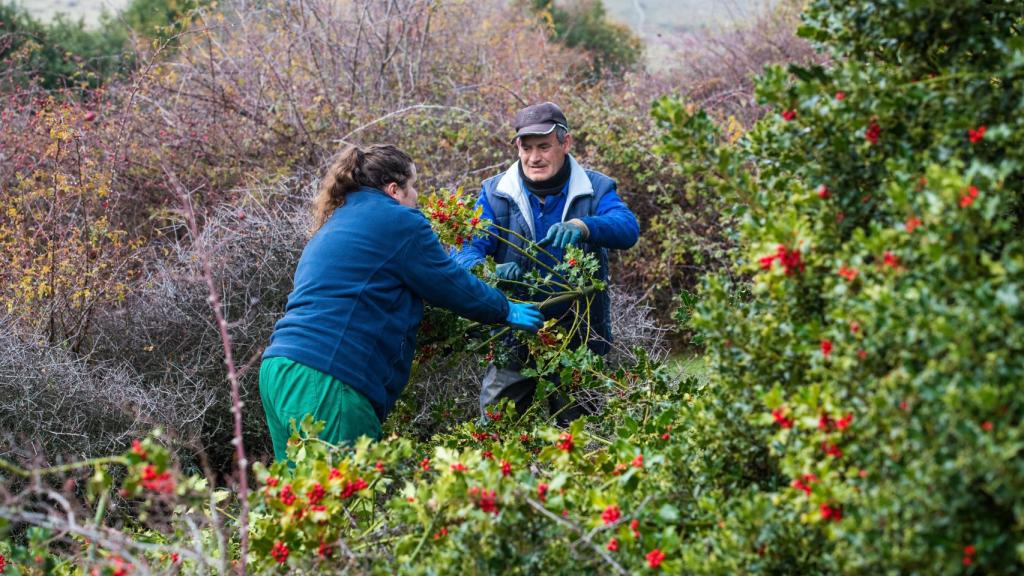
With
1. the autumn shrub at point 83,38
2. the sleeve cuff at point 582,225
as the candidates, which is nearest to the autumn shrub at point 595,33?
the autumn shrub at point 83,38

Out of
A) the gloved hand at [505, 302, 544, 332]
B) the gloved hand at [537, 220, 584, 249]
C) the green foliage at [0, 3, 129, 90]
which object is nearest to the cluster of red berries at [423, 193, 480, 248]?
the gloved hand at [537, 220, 584, 249]

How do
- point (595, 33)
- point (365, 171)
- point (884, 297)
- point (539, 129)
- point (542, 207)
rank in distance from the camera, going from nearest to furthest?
point (884, 297) < point (365, 171) < point (539, 129) < point (542, 207) < point (595, 33)

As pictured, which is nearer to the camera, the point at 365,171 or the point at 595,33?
the point at 365,171

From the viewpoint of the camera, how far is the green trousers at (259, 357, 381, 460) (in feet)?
9.89

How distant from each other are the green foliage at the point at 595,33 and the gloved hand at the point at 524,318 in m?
12.4

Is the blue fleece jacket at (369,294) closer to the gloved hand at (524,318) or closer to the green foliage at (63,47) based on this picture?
the gloved hand at (524,318)

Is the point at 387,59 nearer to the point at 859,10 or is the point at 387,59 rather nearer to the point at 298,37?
the point at 298,37

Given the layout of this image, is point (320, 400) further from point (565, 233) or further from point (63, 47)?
point (63, 47)

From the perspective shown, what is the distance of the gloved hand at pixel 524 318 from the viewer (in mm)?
3377

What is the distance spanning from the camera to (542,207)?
4.04m

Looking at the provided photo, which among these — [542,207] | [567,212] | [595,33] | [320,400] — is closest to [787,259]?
[320,400]

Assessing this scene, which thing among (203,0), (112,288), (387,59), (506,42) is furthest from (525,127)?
(203,0)

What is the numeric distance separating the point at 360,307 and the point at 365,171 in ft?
1.67

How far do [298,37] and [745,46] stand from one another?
517 cm
